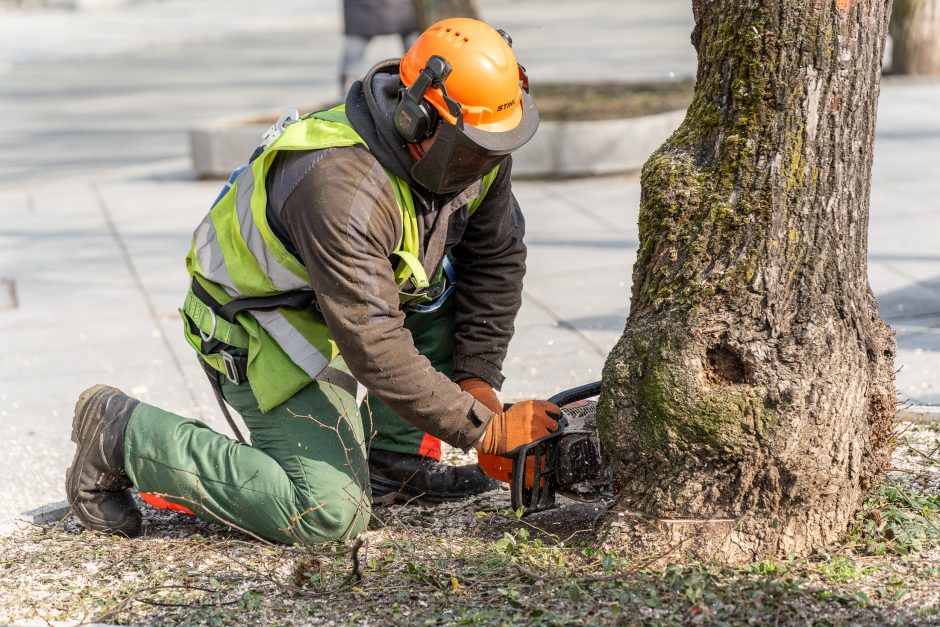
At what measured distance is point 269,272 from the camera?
306 centimetres

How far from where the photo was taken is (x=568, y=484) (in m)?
3.02

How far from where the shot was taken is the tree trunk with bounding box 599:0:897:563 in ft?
8.34

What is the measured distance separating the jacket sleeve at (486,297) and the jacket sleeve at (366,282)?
1.81ft

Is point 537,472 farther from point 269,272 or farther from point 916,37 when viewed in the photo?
point 916,37

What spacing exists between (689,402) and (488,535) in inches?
32.3

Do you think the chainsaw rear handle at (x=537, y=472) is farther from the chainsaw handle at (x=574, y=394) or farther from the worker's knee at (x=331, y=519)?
the worker's knee at (x=331, y=519)

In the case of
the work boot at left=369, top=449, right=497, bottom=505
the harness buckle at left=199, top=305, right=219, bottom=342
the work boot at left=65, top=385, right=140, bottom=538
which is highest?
the harness buckle at left=199, top=305, right=219, bottom=342

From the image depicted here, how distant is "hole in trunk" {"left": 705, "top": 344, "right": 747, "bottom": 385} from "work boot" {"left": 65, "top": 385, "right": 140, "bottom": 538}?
178 centimetres

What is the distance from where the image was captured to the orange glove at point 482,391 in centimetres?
347

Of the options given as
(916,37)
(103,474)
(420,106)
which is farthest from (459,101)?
(916,37)

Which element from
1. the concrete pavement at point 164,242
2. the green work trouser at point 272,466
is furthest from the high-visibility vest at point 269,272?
the concrete pavement at point 164,242

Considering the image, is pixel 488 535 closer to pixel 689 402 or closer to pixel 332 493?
pixel 332 493

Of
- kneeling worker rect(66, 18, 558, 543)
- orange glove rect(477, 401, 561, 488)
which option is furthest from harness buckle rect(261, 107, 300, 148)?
orange glove rect(477, 401, 561, 488)

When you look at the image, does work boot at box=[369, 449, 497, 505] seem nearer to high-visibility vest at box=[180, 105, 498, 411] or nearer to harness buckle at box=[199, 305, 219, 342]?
high-visibility vest at box=[180, 105, 498, 411]
